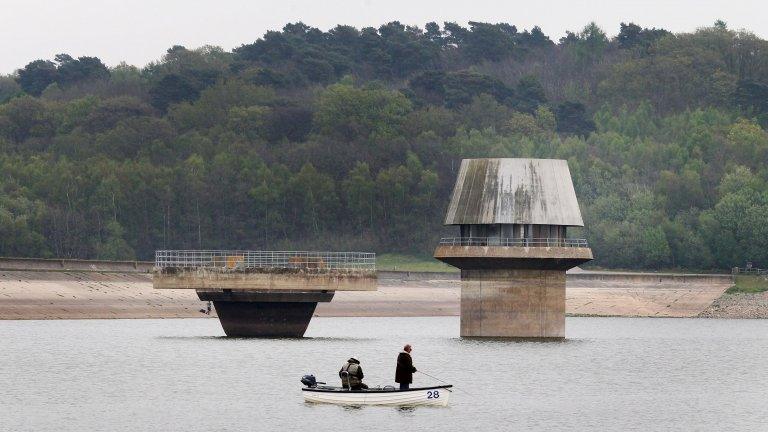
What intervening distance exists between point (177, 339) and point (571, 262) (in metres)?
26.6

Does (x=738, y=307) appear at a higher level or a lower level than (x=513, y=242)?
lower

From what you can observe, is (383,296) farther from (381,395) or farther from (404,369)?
(404,369)

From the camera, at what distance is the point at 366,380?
90.0 m

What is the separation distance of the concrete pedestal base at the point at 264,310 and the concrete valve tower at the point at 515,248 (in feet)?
30.8

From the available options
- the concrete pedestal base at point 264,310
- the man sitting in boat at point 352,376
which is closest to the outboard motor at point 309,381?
the man sitting in boat at point 352,376

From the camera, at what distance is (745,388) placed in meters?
93.2

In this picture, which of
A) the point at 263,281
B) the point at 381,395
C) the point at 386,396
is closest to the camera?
the point at 381,395

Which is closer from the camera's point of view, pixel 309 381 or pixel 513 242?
pixel 309 381

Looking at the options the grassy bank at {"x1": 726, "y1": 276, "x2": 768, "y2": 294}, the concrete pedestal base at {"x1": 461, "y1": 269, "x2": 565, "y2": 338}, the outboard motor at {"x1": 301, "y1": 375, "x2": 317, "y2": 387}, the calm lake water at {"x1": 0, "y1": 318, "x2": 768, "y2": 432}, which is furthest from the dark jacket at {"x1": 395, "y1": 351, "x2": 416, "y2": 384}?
the grassy bank at {"x1": 726, "y1": 276, "x2": 768, "y2": 294}

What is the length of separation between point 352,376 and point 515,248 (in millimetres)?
34891

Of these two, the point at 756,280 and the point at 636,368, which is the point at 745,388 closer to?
the point at 636,368

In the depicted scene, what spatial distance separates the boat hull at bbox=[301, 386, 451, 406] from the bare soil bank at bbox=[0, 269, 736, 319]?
198 ft

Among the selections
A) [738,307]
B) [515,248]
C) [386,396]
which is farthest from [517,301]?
[738,307]

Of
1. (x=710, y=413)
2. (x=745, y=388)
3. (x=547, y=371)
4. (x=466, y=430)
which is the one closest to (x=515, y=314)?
(x=547, y=371)
